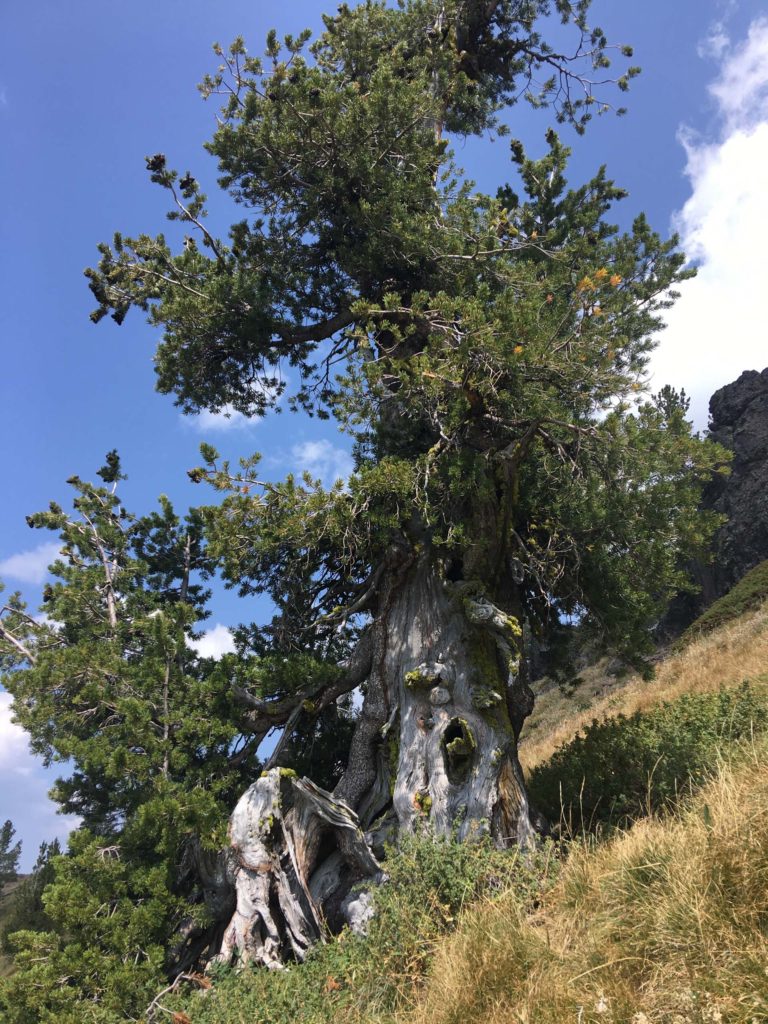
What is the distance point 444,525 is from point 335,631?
7.41 ft

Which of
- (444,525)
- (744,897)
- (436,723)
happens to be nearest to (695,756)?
(436,723)

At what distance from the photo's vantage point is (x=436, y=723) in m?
6.73

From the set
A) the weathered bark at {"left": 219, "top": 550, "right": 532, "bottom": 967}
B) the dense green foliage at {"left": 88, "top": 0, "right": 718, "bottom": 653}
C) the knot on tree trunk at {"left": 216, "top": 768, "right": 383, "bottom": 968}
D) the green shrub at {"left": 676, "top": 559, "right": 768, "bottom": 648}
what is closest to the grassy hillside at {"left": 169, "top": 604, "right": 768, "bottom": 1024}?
the knot on tree trunk at {"left": 216, "top": 768, "right": 383, "bottom": 968}

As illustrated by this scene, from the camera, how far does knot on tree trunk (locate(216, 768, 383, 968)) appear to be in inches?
230

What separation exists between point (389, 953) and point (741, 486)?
3723cm

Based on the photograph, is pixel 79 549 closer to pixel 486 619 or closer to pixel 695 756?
pixel 486 619

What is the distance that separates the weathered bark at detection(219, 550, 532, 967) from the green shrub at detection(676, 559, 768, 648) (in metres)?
17.2

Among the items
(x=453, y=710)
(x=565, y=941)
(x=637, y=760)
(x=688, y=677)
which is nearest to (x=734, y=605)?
(x=688, y=677)

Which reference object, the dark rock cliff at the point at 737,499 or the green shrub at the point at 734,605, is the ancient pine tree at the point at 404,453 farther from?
the dark rock cliff at the point at 737,499

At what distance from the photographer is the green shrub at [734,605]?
2155 cm

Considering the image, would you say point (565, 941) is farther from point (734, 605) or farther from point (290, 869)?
point (734, 605)

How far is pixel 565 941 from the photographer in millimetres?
3367

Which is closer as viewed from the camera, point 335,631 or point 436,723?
point 436,723

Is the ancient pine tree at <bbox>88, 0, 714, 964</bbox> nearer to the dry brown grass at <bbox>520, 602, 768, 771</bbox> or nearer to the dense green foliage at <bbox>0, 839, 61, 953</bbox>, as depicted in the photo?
the dry brown grass at <bbox>520, 602, 768, 771</bbox>
